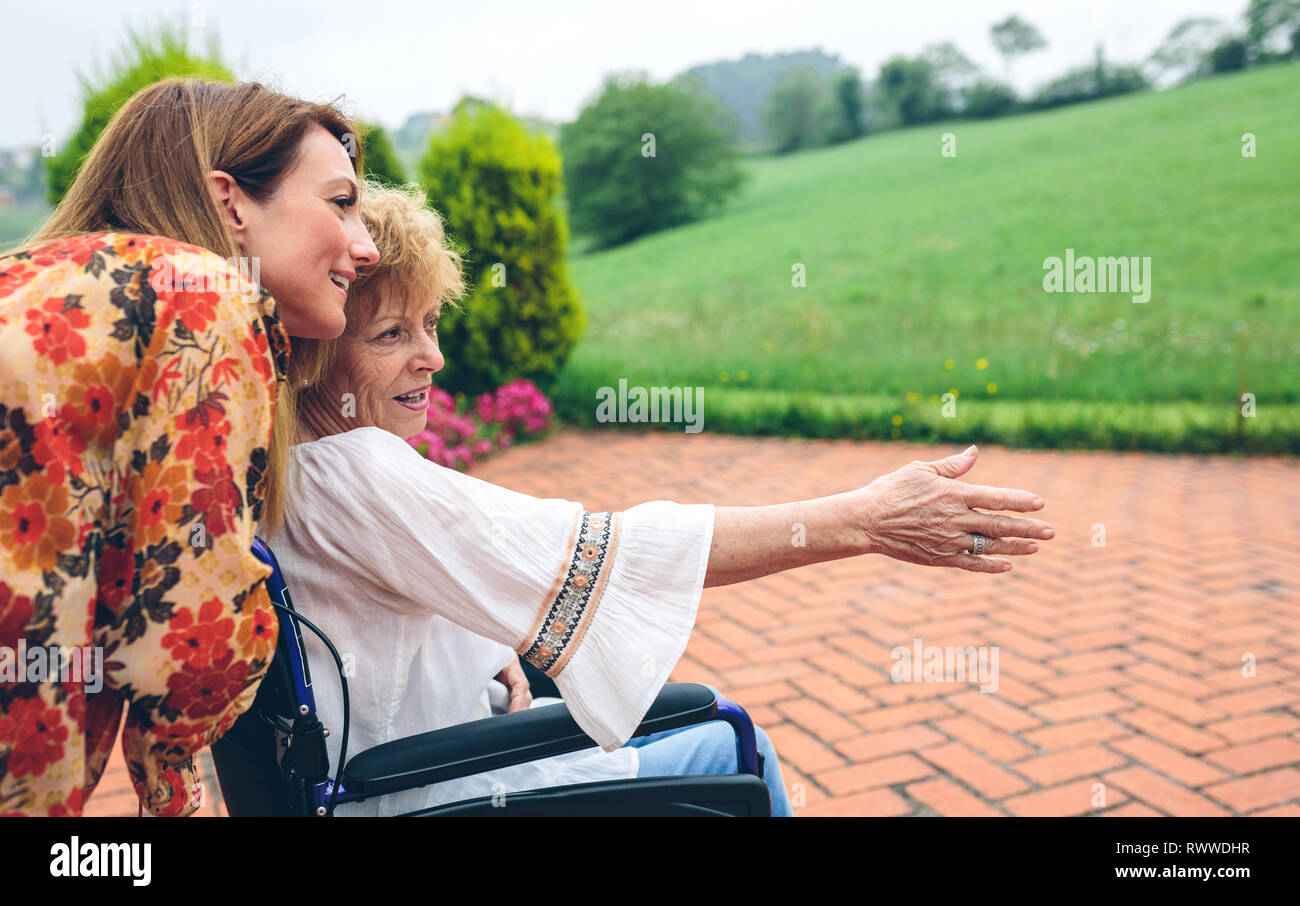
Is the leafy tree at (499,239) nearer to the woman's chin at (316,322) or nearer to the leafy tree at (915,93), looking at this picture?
the woman's chin at (316,322)

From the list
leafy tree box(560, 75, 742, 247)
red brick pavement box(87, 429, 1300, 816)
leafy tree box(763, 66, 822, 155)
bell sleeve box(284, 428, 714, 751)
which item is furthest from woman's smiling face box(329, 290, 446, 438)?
leafy tree box(763, 66, 822, 155)

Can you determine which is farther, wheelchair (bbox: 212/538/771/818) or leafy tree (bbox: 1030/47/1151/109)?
leafy tree (bbox: 1030/47/1151/109)

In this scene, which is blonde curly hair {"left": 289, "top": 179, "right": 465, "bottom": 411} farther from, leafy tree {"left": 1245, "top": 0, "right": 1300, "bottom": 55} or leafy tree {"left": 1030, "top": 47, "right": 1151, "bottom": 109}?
leafy tree {"left": 1245, "top": 0, "right": 1300, "bottom": 55}

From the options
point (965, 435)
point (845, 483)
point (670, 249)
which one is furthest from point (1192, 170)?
point (845, 483)

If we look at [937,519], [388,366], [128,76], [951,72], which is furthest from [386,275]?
[951,72]

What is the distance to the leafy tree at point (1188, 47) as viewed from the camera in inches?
1559

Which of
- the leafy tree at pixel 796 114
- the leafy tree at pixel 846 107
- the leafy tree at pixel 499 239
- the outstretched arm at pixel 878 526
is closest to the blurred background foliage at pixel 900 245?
the leafy tree at pixel 499 239

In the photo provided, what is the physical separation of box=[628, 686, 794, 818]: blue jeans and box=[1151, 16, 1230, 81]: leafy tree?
149 feet

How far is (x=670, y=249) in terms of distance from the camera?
25734mm

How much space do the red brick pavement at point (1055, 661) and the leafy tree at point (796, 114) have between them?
45.8m

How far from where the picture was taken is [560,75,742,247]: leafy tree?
102ft
